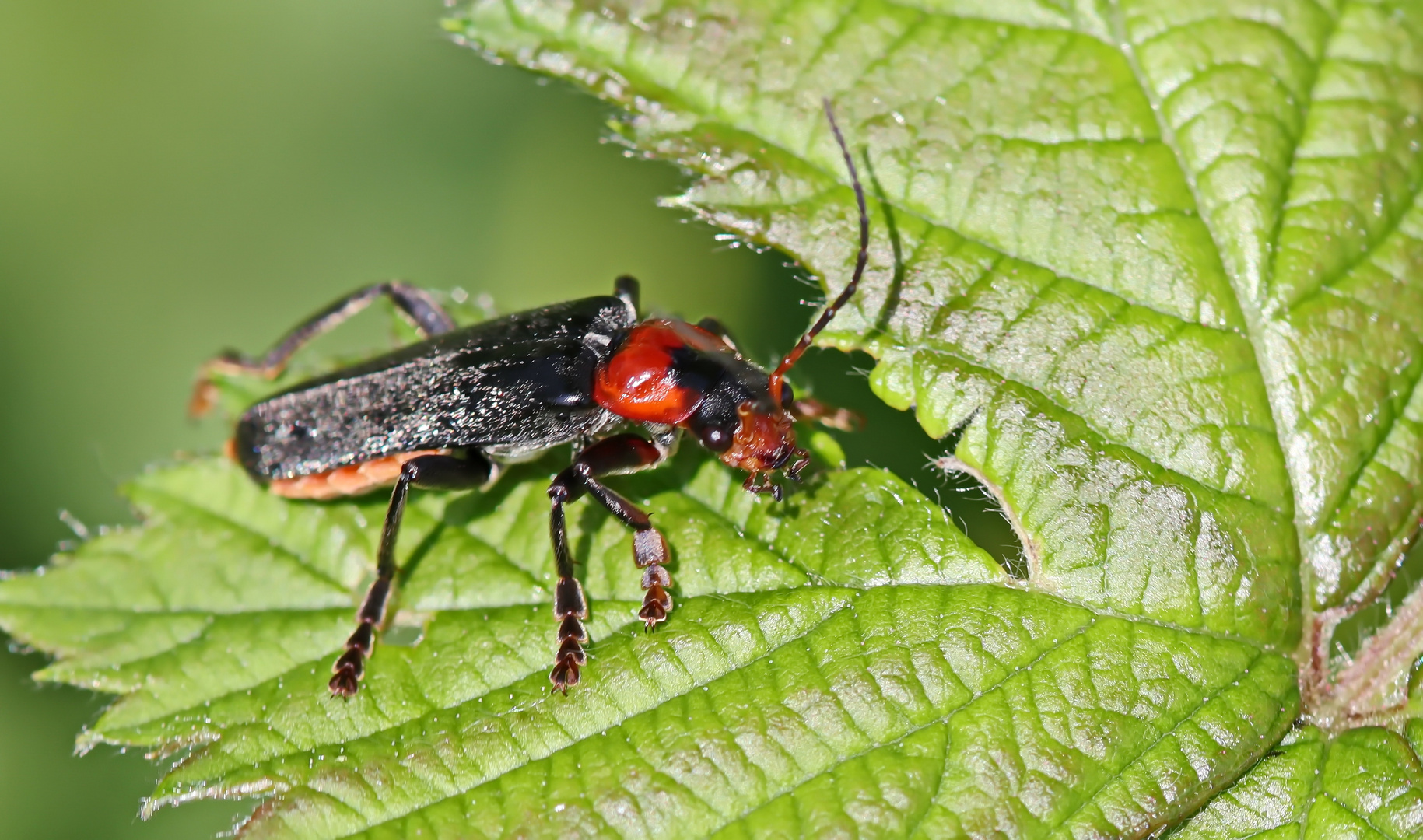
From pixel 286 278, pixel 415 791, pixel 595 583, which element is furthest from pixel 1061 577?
pixel 286 278

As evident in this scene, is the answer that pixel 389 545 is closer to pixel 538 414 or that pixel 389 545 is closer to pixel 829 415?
pixel 538 414

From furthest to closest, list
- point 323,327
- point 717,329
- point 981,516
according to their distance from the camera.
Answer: point 323,327, point 717,329, point 981,516

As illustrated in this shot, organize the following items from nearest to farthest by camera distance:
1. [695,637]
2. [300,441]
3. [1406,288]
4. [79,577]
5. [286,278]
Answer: [695,637]
[1406,288]
[79,577]
[300,441]
[286,278]

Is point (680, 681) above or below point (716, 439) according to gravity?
below

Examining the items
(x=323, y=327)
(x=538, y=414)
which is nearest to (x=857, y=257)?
(x=538, y=414)

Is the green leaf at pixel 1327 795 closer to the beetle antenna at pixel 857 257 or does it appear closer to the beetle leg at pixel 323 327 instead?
the beetle antenna at pixel 857 257

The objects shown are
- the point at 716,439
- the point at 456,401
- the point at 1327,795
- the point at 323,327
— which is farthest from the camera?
the point at 323,327

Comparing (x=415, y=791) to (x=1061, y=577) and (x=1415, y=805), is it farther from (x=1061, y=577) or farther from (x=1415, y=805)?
(x=1415, y=805)
